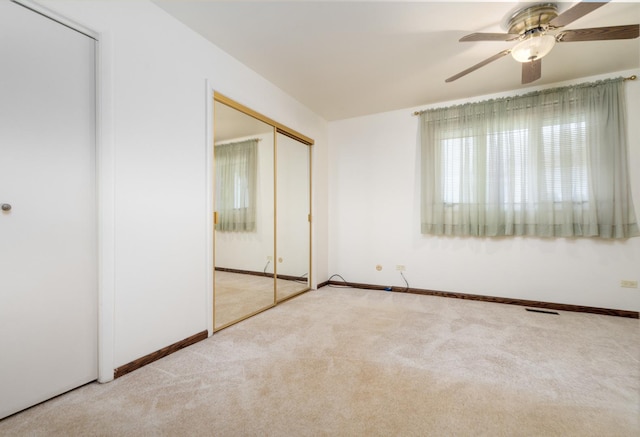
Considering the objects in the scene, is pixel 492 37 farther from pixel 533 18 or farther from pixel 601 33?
pixel 601 33

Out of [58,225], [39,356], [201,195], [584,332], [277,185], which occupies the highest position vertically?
[277,185]

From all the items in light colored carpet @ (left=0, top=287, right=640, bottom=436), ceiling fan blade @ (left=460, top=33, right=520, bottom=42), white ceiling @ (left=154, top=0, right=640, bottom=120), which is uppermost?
Result: white ceiling @ (left=154, top=0, right=640, bottom=120)

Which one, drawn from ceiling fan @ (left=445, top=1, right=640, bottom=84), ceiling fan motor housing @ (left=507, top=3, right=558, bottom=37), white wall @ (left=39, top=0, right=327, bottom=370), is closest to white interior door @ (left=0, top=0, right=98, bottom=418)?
white wall @ (left=39, top=0, right=327, bottom=370)

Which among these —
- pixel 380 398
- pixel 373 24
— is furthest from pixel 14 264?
pixel 373 24

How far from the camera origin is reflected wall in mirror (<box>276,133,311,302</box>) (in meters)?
3.40

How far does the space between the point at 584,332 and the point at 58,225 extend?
409 cm

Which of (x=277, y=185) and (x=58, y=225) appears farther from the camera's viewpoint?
(x=277, y=185)

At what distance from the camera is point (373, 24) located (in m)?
2.13

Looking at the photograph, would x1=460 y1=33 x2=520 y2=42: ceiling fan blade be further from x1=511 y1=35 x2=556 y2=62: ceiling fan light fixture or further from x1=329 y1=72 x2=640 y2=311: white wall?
x1=329 y1=72 x2=640 y2=311: white wall

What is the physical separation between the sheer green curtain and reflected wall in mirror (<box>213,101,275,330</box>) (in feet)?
6.99

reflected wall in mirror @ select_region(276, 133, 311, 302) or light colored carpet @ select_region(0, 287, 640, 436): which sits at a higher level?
reflected wall in mirror @ select_region(276, 133, 311, 302)

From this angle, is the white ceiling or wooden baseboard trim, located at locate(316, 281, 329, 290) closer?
the white ceiling

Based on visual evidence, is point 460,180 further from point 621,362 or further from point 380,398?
point 380,398

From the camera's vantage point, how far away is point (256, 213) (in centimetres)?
305
